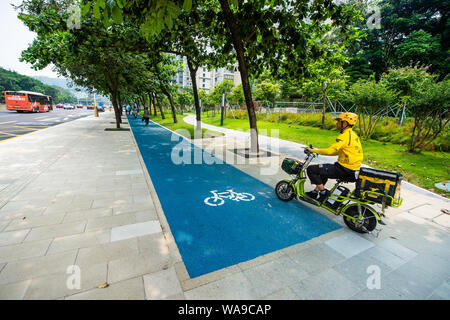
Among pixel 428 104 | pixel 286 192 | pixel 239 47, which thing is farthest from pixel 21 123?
pixel 428 104

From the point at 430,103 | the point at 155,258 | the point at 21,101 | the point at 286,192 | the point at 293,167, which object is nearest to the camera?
the point at 155,258

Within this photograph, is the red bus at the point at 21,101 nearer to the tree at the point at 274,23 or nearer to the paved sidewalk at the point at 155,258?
the tree at the point at 274,23

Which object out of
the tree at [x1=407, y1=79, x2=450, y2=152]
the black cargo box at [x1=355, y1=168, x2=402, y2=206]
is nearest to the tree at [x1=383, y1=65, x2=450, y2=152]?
the tree at [x1=407, y1=79, x2=450, y2=152]

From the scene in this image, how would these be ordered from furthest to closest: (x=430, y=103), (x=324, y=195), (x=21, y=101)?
(x=21, y=101) → (x=430, y=103) → (x=324, y=195)

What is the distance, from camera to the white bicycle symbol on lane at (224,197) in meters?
4.83

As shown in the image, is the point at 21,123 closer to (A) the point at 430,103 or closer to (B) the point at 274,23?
(B) the point at 274,23

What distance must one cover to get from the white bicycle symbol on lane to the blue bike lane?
24mm

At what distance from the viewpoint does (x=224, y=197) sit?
512 centimetres

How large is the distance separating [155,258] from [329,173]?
134 inches

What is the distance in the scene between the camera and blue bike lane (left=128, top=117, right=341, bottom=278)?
3.12 m

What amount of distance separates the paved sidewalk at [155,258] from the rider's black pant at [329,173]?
930 millimetres

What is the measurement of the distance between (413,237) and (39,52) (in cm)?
1386

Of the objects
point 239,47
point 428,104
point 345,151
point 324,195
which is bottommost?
point 324,195
